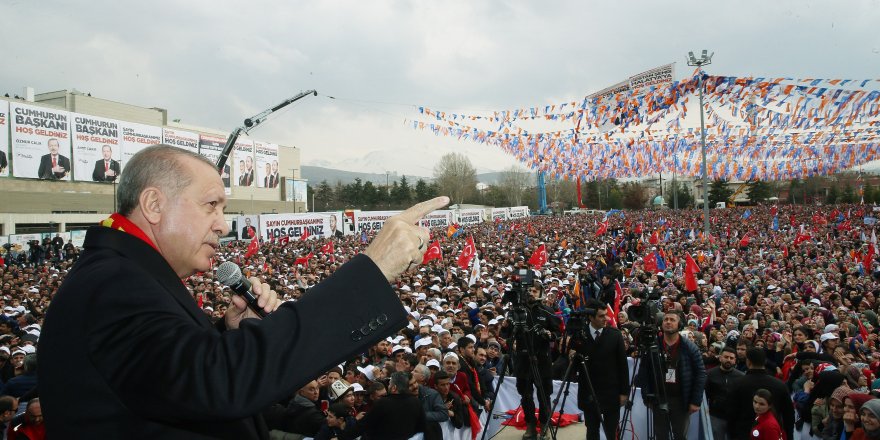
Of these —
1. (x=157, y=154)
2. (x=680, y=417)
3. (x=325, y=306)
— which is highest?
(x=157, y=154)

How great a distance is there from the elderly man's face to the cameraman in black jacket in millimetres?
5246

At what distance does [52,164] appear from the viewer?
40.2m

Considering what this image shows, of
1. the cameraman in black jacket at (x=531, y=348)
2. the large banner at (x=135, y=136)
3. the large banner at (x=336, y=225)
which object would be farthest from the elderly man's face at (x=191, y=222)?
the large banner at (x=135, y=136)

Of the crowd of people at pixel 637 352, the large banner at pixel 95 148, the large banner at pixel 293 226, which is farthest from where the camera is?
the large banner at pixel 95 148

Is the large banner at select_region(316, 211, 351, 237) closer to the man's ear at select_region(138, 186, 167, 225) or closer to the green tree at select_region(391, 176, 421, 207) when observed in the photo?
the man's ear at select_region(138, 186, 167, 225)

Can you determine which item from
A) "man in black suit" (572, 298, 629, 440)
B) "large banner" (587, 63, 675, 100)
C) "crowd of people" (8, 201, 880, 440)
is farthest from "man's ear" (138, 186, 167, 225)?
"large banner" (587, 63, 675, 100)

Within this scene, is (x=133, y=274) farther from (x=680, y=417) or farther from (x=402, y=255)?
(x=680, y=417)

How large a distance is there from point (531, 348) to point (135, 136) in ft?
157

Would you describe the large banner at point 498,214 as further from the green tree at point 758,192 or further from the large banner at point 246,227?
the green tree at point 758,192

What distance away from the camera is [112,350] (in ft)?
3.25

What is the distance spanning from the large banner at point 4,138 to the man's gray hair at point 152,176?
1754 inches

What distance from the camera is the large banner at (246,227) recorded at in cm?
3036

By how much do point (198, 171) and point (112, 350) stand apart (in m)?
0.46

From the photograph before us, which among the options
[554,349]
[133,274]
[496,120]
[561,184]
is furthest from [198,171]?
[561,184]
